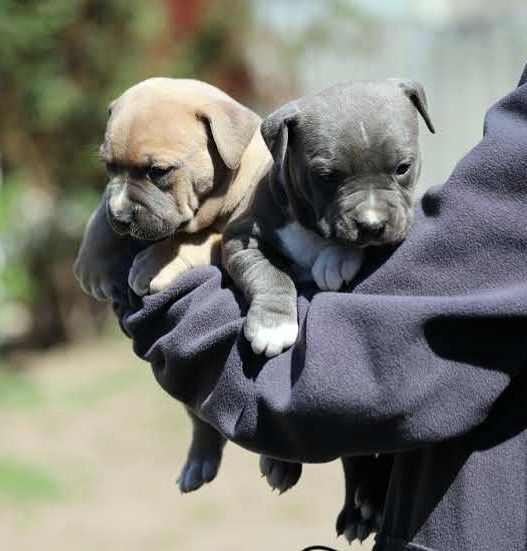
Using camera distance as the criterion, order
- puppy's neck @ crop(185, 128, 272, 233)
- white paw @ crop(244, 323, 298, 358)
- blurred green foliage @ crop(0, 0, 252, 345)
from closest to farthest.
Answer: white paw @ crop(244, 323, 298, 358), puppy's neck @ crop(185, 128, 272, 233), blurred green foliage @ crop(0, 0, 252, 345)

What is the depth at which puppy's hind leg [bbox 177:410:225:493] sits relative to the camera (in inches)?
135

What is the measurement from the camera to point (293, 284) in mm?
2779

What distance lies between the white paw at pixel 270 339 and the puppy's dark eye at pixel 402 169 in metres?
0.54

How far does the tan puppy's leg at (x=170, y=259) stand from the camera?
9.77 feet

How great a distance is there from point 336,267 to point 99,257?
0.93 meters

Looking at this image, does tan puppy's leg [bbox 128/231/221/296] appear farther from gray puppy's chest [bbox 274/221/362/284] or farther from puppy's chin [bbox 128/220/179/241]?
gray puppy's chest [bbox 274/221/362/284]

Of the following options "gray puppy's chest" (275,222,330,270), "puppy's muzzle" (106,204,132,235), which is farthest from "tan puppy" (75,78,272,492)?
"gray puppy's chest" (275,222,330,270)

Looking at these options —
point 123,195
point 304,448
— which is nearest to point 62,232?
point 123,195

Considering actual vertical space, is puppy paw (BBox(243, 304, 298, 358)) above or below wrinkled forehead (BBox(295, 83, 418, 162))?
below

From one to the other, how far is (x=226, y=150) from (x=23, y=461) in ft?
16.2

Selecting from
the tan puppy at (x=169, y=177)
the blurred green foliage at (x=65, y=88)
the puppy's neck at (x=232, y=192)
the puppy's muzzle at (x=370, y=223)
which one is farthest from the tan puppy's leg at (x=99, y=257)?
the blurred green foliage at (x=65, y=88)

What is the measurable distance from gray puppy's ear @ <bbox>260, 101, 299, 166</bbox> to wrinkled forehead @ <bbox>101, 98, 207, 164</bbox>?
35 centimetres

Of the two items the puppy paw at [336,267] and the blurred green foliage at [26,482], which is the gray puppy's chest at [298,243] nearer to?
the puppy paw at [336,267]

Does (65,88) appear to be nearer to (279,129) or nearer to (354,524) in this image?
(279,129)
